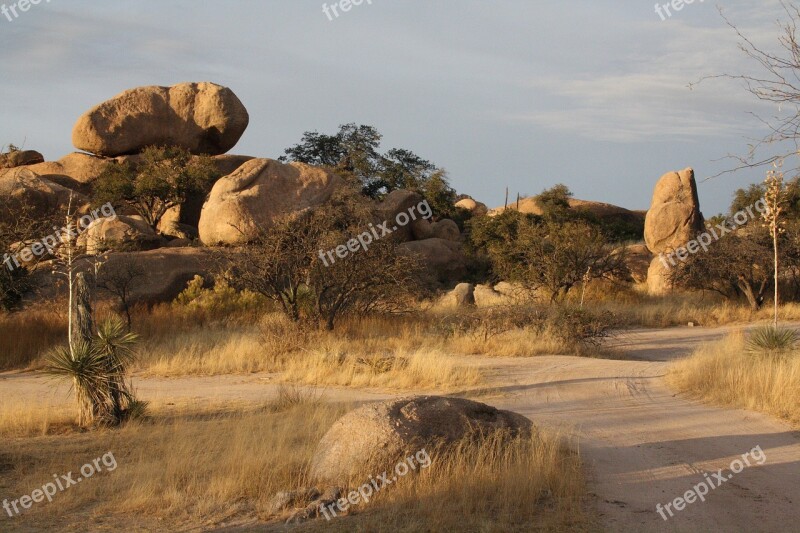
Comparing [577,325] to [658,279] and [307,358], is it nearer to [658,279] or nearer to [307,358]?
[307,358]

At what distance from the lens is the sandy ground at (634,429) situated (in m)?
5.95

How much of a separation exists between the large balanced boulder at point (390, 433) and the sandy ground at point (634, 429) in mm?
1256

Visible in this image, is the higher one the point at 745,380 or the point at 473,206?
the point at 473,206

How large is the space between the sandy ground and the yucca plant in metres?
1.57

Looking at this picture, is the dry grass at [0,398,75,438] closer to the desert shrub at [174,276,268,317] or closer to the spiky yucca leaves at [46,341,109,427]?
the spiky yucca leaves at [46,341,109,427]

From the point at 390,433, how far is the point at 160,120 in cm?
3237

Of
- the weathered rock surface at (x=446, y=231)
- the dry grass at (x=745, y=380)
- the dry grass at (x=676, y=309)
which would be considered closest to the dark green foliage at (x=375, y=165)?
the weathered rock surface at (x=446, y=231)

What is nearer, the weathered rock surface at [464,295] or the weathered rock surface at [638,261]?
the weathered rock surface at [464,295]

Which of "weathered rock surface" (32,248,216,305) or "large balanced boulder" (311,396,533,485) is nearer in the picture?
"large balanced boulder" (311,396,533,485)

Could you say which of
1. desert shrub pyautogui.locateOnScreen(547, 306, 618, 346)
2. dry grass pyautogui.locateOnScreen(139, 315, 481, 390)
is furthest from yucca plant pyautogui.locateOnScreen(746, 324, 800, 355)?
dry grass pyautogui.locateOnScreen(139, 315, 481, 390)

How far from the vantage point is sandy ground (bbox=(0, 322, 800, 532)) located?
5.95 meters

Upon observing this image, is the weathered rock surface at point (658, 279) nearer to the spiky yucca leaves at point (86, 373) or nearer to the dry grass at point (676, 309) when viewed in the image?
the dry grass at point (676, 309)

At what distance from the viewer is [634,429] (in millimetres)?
8797

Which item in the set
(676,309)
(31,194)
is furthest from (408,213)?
(31,194)
